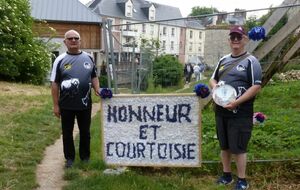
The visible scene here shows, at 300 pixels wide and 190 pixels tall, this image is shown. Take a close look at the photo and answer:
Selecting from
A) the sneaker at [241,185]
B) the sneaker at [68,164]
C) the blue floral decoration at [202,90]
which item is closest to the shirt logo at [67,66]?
the sneaker at [68,164]

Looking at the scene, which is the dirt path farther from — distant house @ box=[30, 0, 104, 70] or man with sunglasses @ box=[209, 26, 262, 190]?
distant house @ box=[30, 0, 104, 70]

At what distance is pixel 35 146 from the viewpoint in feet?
26.0

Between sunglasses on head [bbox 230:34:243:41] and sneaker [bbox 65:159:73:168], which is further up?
sunglasses on head [bbox 230:34:243:41]

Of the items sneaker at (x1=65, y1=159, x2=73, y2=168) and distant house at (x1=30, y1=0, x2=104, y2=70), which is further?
distant house at (x1=30, y1=0, x2=104, y2=70)

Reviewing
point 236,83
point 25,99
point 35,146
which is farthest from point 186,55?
point 25,99

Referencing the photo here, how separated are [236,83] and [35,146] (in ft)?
13.4

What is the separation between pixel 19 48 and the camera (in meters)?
20.8

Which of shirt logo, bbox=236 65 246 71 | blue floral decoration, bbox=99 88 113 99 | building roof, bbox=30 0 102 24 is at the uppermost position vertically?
building roof, bbox=30 0 102 24

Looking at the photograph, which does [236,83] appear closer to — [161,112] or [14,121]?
[161,112]

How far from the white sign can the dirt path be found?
2.32 feet

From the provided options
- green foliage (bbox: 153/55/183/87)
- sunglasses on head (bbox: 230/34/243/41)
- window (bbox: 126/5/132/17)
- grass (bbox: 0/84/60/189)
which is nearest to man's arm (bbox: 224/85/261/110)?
sunglasses on head (bbox: 230/34/243/41)

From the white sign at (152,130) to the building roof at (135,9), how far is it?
55.9 meters

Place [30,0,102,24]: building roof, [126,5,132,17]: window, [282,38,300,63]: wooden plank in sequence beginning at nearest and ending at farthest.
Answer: [282,38,300,63]: wooden plank
[30,0,102,24]: building roof
[126,5,132,17]: window

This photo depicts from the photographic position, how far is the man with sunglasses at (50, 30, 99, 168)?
242 inches
